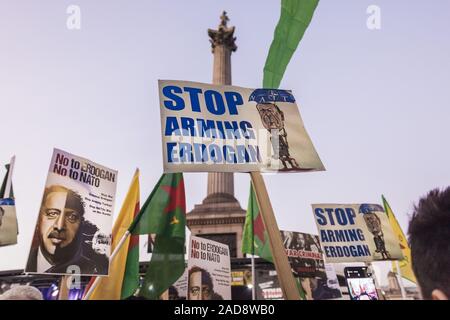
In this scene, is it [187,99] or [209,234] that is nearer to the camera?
[187,99]

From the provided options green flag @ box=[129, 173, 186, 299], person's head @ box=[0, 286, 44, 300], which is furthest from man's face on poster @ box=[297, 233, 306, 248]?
person's head @ box=[0, 286, 44, 300]

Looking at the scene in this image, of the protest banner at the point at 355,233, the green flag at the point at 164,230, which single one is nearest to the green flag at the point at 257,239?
the protest banner at the point at 355,233

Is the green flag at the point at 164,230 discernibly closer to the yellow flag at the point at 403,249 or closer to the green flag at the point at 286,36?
the green flag at the point at 286,36

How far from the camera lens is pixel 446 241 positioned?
189 centimetres

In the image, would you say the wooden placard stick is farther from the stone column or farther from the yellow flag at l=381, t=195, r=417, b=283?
the stone column

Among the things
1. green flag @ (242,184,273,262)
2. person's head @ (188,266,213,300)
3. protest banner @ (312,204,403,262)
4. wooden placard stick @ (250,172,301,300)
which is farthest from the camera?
green flag @ (242,184,273,262)

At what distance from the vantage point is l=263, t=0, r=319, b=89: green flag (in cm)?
434

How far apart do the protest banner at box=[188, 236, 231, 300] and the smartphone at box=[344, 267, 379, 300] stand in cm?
321

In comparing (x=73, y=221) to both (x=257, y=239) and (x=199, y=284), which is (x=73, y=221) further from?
(x=257, y=239)

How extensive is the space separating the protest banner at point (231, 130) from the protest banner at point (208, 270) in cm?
572

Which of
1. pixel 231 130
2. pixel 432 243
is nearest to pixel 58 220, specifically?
pixel 231 130

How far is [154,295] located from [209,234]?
25.6 m
